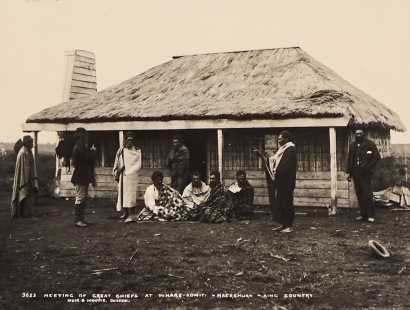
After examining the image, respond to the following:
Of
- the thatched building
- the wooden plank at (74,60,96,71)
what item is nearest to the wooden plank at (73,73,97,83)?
the wooden plank at (74,60,96,71)

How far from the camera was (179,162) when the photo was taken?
10.7 metres

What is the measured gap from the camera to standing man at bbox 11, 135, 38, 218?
390 inches

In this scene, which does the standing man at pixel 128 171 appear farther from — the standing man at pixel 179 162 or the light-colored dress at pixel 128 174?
the standing man at pixel 179 162

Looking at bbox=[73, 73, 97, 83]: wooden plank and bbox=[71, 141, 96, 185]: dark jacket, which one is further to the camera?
bbox=[73, 73, 97, 83]: wooden plank

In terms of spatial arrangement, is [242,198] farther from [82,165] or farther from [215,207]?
[82,165]

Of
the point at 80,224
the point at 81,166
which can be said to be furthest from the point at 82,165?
the point at 80,224

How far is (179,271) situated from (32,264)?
76.0 inches

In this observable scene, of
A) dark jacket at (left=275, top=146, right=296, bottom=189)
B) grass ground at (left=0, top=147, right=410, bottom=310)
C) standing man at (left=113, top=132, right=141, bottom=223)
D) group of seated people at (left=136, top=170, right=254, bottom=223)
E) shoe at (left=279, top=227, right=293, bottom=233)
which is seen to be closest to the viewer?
grass ground at (left=0, top=147, right=410, bottom=310)

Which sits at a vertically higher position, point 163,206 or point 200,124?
point 200,124

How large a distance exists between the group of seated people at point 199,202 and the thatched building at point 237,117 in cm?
169

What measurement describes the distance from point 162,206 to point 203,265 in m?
3.68

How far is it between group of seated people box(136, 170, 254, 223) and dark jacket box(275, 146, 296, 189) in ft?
5.19

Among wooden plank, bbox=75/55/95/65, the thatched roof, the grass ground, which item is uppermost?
wooden plank, bbox=75/55/95/65

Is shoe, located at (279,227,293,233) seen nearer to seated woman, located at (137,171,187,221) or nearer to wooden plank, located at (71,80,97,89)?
seated woman, located at (137,171,187,221)
